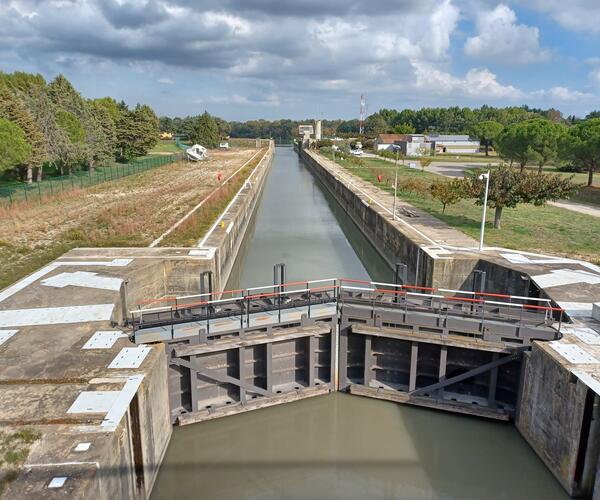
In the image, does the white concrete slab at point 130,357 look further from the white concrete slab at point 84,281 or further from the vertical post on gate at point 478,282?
the vertical post on gate at point 478,282

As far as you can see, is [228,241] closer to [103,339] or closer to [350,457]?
[103,339]

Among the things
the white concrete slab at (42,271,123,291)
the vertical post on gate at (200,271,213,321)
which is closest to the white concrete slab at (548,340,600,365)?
the vertical post on gate at (200,271,213,321)

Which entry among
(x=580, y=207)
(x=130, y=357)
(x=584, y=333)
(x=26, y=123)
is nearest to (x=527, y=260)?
(x=584, y=333)

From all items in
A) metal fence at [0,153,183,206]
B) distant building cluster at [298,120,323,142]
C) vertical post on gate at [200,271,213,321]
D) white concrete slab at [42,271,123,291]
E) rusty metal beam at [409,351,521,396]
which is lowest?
rusty metal beam at [409,351,521,396]

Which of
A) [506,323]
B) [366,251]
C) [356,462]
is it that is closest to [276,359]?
[356,462]

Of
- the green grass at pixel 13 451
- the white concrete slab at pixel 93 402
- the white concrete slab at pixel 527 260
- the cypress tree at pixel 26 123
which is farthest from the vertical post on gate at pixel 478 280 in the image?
the cypress tree at pixel 26 123

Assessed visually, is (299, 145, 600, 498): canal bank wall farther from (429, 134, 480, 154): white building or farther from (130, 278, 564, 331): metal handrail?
(429, 134, 480, 154): white building
